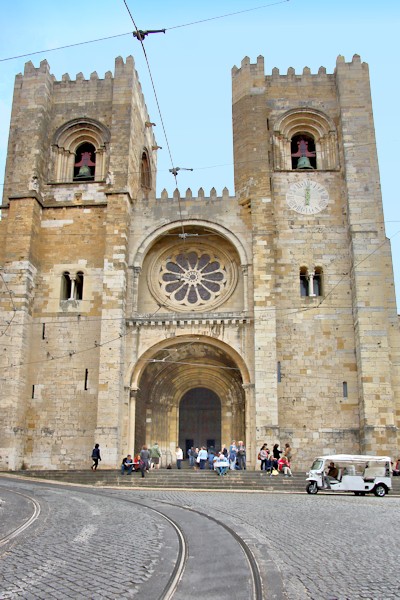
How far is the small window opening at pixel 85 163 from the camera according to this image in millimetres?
24945

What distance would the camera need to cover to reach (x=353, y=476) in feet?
50.8

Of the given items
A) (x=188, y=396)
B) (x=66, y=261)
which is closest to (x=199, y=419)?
(x=188, y=396)

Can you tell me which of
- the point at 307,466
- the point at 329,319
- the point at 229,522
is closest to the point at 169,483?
the point at 307,466

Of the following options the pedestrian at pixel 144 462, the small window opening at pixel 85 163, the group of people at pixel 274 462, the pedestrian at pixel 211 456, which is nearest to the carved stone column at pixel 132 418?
the pedestrian at pixel 144 462

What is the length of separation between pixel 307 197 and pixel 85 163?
9382 millimetres

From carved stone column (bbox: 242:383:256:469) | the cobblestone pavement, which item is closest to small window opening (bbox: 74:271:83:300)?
carved stone column (bbox: 242:383:256:469)

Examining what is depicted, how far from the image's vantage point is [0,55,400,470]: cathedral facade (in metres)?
20.7

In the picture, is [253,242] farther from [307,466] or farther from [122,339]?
[307,466]

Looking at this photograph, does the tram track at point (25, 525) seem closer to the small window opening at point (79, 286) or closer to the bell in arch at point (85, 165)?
the small window opening at point (79, 286)

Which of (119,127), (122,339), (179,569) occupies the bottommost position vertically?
(179,569)

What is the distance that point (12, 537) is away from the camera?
7.02 metres

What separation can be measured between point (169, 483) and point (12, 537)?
11.1 meters

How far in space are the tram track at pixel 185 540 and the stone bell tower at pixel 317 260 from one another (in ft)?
31.7

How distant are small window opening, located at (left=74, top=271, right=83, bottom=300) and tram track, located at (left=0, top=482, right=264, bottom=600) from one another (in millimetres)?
11958
